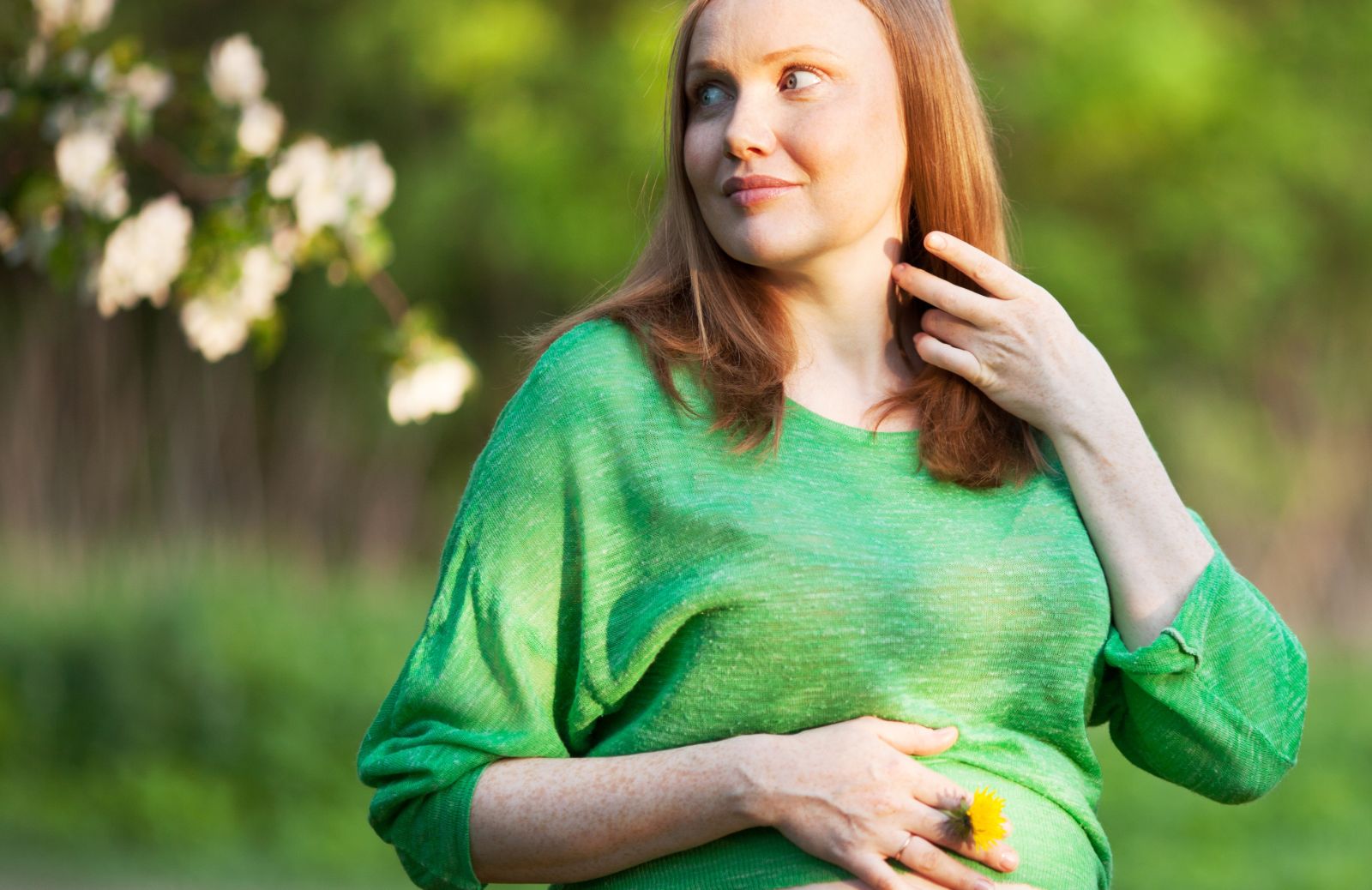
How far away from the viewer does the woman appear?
1.76m

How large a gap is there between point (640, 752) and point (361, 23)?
9.43 metres

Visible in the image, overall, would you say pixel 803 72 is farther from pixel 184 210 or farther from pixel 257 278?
pixel 184 210

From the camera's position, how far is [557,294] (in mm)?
10633

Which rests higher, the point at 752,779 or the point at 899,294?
the point at 899,294

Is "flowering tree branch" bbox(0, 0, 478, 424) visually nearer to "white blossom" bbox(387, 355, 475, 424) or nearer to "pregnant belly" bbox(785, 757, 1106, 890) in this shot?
"white blossom" bbox(387, 355, 475, 424)

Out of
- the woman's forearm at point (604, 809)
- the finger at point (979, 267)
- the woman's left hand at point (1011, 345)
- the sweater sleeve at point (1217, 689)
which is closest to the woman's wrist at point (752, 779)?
the woman's forearm at point (604, 809)

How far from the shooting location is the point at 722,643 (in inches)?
69.6

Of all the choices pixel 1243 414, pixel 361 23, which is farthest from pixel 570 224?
pixel 1243 414

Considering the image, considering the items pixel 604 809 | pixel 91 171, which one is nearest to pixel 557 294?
pixel 91 171

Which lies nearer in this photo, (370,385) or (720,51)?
(720,51)

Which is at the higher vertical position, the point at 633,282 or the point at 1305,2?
the point at 1305,2

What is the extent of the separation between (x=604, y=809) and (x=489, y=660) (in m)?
0.20

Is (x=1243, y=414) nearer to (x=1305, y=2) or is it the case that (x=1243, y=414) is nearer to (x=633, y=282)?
(x=1305, y=2)

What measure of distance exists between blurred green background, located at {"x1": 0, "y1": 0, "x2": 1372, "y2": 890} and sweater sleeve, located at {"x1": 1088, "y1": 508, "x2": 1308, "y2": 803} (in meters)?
5.53
